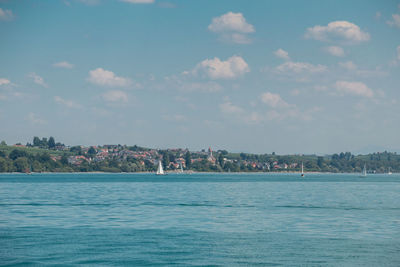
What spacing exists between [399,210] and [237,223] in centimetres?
2569

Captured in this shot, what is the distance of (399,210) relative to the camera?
6347cm

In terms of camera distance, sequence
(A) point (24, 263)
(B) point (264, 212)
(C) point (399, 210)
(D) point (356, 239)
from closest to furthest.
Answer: (A) point (24, 263) < (D) point (356, 239) < (B) point (264, 212) < (C) point (399, 210)

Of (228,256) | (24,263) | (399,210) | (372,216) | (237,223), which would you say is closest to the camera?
(24,263)

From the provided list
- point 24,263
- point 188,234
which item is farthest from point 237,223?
point 24,263

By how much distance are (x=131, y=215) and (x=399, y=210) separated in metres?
32.4

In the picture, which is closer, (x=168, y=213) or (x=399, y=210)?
(x=168, y=213)

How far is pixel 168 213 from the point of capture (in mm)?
58031

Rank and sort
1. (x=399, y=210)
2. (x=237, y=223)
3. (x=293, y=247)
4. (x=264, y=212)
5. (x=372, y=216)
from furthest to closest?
(x=399, y=210) → (x=264, y=212) → (x=372, y=216) → (x=237, y=223) → (x=293, y=247)

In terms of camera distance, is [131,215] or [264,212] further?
[264,212]

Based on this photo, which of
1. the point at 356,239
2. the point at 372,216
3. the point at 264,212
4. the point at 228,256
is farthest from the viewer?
the point at 264,212

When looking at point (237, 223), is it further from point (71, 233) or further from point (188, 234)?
point (71, 233)

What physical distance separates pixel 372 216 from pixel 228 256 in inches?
1124

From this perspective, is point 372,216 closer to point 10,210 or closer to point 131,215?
point 131,215

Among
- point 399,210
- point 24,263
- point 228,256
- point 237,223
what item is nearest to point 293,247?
point 228,256
